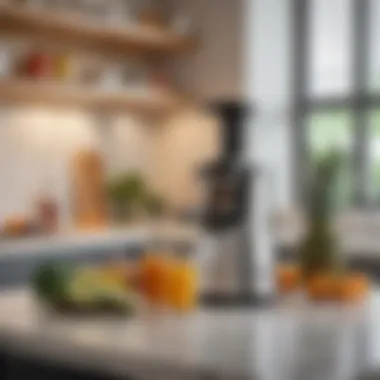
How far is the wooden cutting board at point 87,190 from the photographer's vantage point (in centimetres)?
490

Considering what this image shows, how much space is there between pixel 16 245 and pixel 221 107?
5.70 feet

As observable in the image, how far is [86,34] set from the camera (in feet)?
15.4

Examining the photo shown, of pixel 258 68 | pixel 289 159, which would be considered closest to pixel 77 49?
pixel 258 68

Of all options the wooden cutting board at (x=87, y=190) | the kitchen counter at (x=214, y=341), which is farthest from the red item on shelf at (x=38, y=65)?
the kitchen counter at (x=214, y=341)

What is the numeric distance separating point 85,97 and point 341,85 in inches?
63.1

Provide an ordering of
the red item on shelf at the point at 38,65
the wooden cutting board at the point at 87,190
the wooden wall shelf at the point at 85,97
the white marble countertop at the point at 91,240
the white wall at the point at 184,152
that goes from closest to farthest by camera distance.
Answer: the white marble countertop at the point at 91,240, the wooden wall shelf at the point at 85,97, the red item on shelf at the point at 38,65, the wooden cutting board at the point at 87,190, the white wall at the point at 184,152

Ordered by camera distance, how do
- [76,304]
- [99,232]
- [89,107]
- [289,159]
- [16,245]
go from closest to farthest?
[76,304] → [16,245] → [99,232] → [89,107] → [289,159]

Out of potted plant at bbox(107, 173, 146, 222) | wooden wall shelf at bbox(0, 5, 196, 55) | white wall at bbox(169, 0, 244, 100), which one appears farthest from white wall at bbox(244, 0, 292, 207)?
potted plant at bbox(107, 173, 146, 222)

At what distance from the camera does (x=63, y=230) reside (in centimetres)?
446

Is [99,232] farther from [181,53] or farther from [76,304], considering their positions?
[76,304]

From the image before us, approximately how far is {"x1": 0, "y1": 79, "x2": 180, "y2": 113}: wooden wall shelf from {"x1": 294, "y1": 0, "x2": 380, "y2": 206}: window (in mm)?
857

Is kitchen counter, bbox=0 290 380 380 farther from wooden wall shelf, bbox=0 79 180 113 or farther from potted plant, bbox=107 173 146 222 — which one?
potted plant, bbox=107 173 146 222

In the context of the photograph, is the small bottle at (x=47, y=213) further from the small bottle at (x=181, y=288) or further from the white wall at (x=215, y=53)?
the small bottle at (x=181, y=288)

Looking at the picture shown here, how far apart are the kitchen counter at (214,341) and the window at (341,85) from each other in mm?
2864
